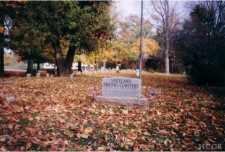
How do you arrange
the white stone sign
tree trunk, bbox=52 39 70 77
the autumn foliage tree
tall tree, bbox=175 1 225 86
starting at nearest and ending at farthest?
the white stone sign < tall tree, bbox=175 1 225 86 < the autumn foliage tree < tree trunk, bbox=52 39 70 77

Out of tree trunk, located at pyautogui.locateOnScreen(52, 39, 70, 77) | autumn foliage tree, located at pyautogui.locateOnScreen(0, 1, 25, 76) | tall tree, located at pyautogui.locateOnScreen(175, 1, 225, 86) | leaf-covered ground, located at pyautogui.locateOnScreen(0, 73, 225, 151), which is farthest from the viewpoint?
tree trunk, located at pyautogui.locateOnScreen(52, 39, 70, 77)

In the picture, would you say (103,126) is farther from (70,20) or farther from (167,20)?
(167,20)

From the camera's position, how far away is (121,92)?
11000mm

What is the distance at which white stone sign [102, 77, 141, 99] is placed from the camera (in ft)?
35.8

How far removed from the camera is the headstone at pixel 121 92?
10617 millimetres

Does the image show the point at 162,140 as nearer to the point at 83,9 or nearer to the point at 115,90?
the point at 115,90

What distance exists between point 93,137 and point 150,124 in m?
2.24

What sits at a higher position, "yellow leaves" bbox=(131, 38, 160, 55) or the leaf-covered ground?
"yellow leaves" bbox=(131, 38, 160, 55)

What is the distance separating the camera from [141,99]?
10578 mm

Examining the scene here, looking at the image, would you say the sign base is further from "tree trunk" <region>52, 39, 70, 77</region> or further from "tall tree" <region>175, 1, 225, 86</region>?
"tree trunk" <region>52, 39, 70, 77</region>

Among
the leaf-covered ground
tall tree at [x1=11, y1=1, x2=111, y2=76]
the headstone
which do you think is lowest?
the leaf-covered ground

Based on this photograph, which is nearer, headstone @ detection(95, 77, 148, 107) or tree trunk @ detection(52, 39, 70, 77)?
headstone @ detection(95, 77, 148, 107)

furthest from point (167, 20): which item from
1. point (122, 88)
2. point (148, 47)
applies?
point (122, 88)

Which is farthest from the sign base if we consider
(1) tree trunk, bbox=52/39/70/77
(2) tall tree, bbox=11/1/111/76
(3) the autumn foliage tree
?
(3) the autumn foliage tree
